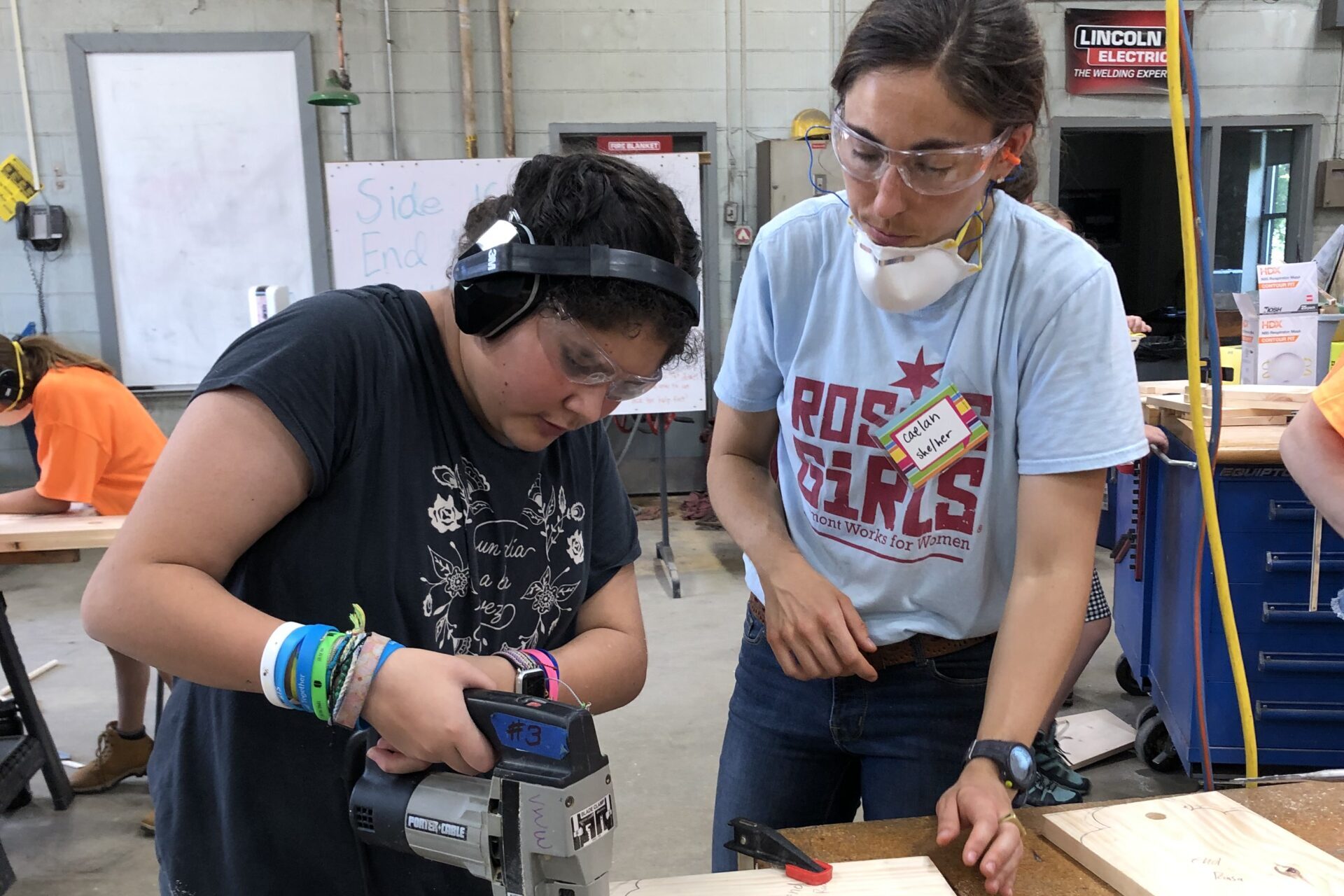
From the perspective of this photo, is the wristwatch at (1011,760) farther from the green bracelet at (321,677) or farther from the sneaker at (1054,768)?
the sneaker at (1054,768)

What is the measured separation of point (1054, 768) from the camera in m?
2.39

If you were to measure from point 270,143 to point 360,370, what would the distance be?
16.4 feet

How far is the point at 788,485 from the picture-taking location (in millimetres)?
1210

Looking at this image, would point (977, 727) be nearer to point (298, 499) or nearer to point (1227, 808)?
point (1227, 808)

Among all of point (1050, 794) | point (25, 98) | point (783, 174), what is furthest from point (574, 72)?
point (1050, 794)

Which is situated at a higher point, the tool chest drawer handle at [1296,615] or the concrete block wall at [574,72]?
the concrete block wall at [574,72]

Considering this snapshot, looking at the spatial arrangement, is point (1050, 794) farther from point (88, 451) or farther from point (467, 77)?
point (467, 77)

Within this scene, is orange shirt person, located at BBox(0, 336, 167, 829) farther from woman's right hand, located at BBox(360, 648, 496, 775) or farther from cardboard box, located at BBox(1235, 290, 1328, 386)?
cardboard box, located at BBox(1235, 290, 1328, 386)

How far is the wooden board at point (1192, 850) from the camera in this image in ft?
3.00

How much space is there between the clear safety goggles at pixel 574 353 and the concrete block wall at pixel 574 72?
484cm

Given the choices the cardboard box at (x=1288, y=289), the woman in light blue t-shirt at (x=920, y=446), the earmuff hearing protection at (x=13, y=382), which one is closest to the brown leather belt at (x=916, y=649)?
the woman in light blue t-shirt at (x=920, y=446)

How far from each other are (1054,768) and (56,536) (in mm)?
2565

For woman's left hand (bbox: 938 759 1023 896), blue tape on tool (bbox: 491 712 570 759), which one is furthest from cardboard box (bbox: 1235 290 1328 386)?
blue tape on tool (bbox: 491 712 570 759)

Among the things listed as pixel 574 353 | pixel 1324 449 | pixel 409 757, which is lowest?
pixel 409 757
